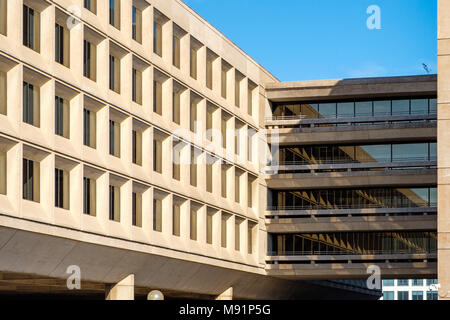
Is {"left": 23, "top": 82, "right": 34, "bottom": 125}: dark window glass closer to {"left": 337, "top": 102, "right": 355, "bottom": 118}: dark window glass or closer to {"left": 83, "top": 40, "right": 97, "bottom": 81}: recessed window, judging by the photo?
{"left": 83, "top": 40, "right": 97, "bottom": 81}: recessed window

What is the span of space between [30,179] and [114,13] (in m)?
10.3

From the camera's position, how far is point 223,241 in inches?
2051

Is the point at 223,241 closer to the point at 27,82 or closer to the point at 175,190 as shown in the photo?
the point at 175,190

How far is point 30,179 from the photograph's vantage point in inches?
1345

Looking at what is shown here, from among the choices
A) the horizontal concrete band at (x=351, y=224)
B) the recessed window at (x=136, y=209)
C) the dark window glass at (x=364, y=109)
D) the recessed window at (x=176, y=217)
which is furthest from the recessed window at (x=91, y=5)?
the dark window glass at (x=364, y=109)

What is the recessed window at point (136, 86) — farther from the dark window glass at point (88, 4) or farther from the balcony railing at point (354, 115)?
the balcony railing at point (354, 115)

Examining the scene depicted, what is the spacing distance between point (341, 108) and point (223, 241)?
13.5 m

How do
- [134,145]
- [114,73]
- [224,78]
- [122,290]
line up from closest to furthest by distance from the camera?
1. [114,73]
2. [122,290]
3. [134,145]
4. [224,78]

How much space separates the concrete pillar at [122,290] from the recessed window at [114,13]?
1226cm

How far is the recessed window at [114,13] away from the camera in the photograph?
40.2 meters

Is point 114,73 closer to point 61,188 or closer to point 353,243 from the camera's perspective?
point 61,188

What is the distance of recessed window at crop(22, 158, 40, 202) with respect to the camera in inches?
1324

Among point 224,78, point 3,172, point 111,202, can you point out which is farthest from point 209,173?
point 3,172

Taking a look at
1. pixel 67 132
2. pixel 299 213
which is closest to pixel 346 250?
pixel 299 213
